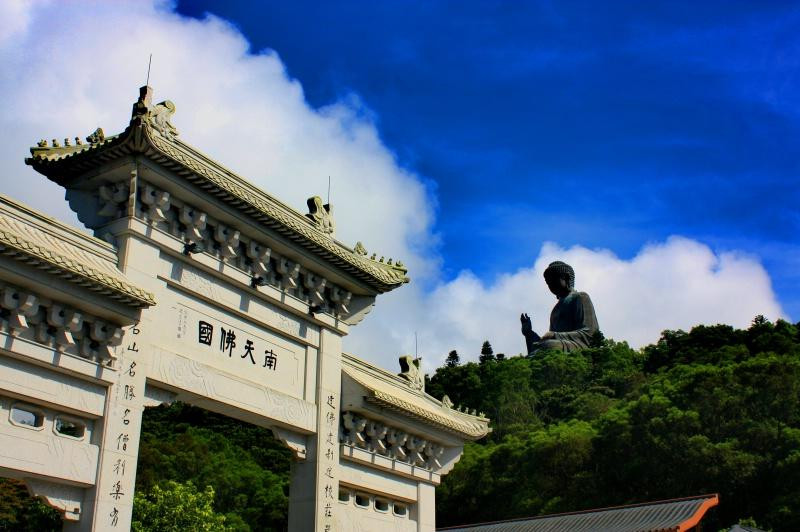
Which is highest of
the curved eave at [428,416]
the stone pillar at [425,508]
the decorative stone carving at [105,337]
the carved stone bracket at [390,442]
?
the curved eave at [428,416]

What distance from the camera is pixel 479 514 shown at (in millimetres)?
38312

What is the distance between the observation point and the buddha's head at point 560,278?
67250 mm

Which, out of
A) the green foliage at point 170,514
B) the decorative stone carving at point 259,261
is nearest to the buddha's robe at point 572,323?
the green foliage at point 170,514

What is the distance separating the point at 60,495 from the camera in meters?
9.95

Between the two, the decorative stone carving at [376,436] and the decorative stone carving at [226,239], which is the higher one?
the decorative stone carving at [226,239]

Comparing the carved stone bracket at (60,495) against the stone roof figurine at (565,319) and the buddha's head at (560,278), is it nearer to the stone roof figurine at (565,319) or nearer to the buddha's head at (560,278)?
the stone roof figurine at (565,319)

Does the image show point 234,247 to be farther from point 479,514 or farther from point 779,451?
point 479,514

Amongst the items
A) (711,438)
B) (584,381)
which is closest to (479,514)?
(711,438)

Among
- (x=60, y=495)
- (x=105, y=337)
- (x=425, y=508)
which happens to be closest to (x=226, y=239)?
(x=105, y=337)

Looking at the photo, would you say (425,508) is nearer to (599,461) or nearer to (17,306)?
(17,306)

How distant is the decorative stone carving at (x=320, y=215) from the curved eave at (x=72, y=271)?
429 cm

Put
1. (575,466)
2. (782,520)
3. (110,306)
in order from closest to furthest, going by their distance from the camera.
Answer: (110,306)
(782,520)
(575,466)

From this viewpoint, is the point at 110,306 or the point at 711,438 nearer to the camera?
the point at 110,306

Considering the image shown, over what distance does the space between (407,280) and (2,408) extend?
7969mm
